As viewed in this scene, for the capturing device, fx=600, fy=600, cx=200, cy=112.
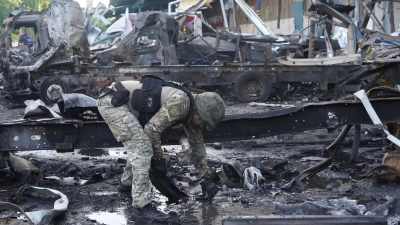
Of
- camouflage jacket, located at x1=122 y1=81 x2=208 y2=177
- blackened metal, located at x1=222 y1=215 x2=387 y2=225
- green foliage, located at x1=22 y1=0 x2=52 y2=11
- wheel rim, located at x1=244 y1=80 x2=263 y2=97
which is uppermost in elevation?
green foliage, located at x1=22 y1=0 x2=52 y2=11

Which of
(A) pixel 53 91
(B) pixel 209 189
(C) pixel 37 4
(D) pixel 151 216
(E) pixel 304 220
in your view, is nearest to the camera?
(E) pixel 304 220

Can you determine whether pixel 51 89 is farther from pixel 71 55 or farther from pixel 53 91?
pixel 71 55

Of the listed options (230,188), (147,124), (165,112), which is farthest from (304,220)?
(230,188)

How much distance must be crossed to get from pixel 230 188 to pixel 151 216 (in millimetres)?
1313

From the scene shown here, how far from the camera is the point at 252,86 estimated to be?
13961 mm

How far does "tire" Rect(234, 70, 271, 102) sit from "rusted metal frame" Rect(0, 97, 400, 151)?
295 inches

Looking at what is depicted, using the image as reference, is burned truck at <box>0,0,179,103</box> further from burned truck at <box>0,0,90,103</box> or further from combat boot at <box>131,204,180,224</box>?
combat boot at <box>131,204,180,224</box>

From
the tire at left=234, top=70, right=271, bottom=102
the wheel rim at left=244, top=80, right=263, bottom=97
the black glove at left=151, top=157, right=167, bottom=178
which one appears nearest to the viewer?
the black glove at left=151, top=157, right=167, bottom=178

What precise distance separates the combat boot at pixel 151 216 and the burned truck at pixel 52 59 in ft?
29.8

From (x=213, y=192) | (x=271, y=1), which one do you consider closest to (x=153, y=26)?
(x=213, y=192)

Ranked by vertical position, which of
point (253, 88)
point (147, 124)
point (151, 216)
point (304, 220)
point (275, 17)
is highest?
point (275, 17)

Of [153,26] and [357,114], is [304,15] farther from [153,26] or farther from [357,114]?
[357,114]

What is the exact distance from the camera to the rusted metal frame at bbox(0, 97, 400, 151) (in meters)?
5.93

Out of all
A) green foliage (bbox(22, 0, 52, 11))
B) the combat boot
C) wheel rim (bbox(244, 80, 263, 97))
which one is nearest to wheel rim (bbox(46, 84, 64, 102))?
wheel rim (bbox(244, 80, 263, 97))
